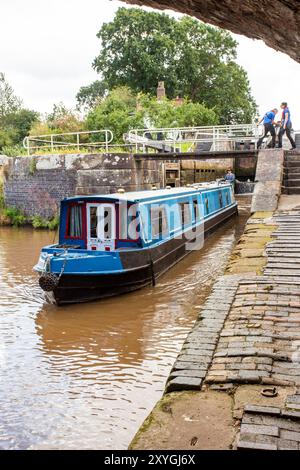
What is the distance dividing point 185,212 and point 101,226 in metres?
3.44

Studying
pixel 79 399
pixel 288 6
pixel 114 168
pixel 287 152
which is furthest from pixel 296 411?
pixel 114 168

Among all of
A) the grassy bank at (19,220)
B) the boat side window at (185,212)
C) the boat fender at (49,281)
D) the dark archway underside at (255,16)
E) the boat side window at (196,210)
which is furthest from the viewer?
the grassy bank at (19,220)

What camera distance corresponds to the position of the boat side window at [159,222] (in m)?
9.98

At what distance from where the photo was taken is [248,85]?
4262 cm

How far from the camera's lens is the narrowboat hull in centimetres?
820

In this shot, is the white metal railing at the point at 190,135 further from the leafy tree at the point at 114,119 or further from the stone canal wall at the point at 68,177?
the stone canal wall at the point at 68,177

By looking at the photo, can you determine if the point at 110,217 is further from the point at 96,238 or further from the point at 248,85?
the point at 248,85

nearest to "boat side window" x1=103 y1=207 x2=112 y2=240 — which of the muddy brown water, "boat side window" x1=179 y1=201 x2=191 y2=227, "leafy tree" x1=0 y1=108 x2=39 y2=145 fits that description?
the muddy brown water

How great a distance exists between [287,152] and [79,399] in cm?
981

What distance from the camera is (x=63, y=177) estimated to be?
675 inches

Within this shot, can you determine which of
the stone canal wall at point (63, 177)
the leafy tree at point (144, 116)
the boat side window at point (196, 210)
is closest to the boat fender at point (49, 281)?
the boat side window at point (196, 210)

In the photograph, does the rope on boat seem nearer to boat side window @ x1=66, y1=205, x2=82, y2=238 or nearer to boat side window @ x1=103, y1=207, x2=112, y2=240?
boat side window @ x1=103, y1=207, x2=112, y2=240

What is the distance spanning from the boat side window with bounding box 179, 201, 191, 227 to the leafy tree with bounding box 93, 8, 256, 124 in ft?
85.7

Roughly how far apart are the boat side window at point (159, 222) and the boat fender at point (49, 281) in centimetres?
242
